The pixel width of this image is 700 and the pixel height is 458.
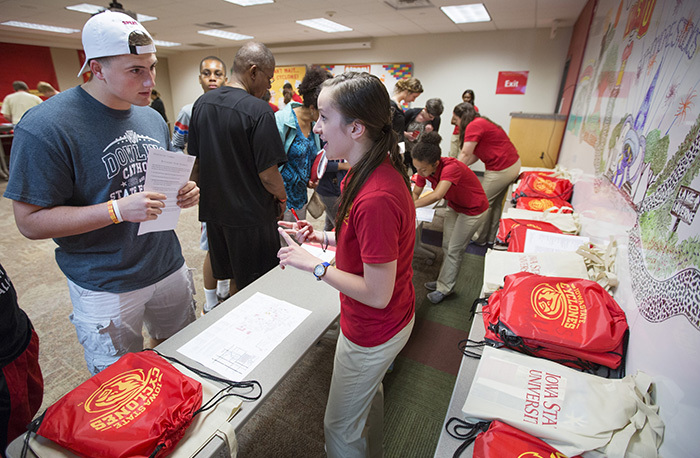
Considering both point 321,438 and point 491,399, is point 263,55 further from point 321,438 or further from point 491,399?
point 321,438

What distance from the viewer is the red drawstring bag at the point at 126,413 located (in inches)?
28.2

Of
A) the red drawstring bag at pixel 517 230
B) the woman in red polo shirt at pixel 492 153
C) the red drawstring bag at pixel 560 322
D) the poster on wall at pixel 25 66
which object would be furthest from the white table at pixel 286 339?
the poster on wall at pixel 25 66

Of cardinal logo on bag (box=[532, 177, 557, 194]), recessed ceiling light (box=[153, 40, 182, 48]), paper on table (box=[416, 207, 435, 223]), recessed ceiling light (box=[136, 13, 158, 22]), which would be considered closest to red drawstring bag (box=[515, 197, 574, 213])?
cardinal logo on bag (box=[532, 177, 557, 194])

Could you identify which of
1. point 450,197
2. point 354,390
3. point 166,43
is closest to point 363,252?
point 354,390

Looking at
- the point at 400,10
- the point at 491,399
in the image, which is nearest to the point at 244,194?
the point at 491,399

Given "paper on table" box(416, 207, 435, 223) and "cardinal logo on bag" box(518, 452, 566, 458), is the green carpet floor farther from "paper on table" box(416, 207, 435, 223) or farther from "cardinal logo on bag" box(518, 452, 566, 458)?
"cardinal logo on bag" box(518, 452, 566, 458)

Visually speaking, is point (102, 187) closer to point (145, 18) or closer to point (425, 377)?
point (425, 377)

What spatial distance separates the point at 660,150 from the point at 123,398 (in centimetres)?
180

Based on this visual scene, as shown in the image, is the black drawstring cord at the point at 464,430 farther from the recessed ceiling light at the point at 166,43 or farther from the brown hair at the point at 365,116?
the recessed ceiling light at the point at 166,43

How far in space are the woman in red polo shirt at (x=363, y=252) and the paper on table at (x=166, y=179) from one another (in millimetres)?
444

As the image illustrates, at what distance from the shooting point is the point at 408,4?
4.66 m

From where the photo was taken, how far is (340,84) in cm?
86

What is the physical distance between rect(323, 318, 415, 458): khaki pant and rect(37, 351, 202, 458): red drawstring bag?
1.39 feet

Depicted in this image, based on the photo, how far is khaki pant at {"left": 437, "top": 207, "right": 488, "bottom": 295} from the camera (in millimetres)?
2523
